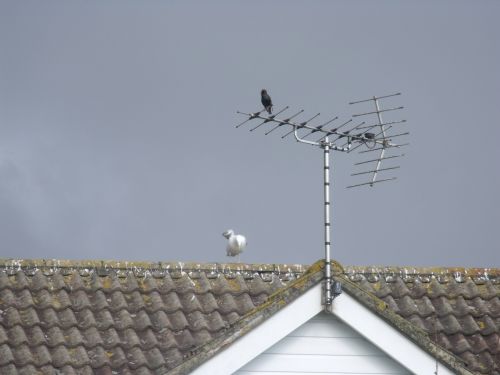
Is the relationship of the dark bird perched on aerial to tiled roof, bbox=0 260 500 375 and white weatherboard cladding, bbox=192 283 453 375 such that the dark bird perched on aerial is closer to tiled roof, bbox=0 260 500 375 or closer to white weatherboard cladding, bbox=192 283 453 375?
Answer: tiled roof, bbox=0 260 500 375

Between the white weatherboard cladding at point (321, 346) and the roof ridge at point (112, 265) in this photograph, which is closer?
the white weatherboard cladding at point (321, 346)

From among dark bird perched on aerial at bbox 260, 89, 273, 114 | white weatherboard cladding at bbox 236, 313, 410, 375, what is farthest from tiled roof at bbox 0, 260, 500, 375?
dark bird perched on aerial at bbox 260, 89, 273, 114

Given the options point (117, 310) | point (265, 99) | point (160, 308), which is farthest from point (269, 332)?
point (265, 99)

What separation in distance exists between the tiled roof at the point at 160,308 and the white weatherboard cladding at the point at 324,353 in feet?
1.75

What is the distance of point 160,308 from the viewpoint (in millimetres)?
14805

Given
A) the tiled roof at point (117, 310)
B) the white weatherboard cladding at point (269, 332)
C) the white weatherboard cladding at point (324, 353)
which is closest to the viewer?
the white weatherboard cladding at point (269, 332)

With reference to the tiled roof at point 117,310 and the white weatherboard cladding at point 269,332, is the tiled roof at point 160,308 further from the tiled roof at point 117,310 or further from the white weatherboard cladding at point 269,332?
the white weatherboard cladding at point 269,332

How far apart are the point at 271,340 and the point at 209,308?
207 cm

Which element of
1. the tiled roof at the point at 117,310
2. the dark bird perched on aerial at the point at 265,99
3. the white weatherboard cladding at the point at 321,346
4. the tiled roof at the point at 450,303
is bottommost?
the tiled roof at the point at 450,303

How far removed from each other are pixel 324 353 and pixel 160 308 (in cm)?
227

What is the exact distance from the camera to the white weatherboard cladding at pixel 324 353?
13.2 metres

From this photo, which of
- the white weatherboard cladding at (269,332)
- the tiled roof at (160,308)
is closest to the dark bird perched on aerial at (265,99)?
the tiled roof at (160,308)

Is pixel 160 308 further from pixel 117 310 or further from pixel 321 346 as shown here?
pixel 321 346

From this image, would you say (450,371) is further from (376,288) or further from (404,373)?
(376,288)
